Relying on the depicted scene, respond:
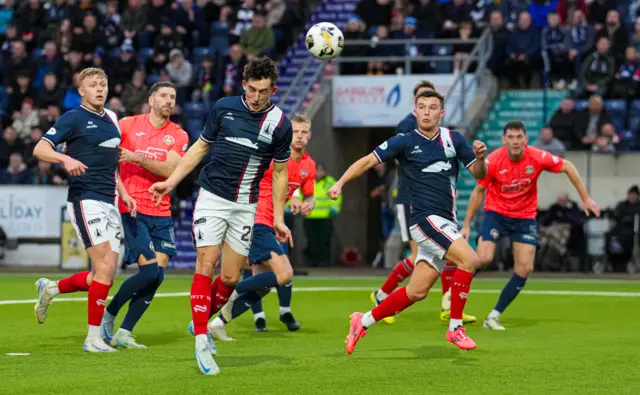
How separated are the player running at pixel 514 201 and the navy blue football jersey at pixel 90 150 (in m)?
4.51

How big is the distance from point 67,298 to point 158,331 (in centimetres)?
469

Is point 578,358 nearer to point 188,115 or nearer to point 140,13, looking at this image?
point 188,115

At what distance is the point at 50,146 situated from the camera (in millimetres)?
11305

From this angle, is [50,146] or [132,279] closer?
[50,146]

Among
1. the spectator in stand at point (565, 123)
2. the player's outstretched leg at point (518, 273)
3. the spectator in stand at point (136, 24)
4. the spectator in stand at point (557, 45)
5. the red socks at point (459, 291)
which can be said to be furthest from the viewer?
the spectator in stand at point (136, 24)

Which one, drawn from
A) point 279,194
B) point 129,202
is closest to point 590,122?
point 129,202

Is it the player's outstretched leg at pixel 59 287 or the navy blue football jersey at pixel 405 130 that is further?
the navy blue football jersey at pixel 405 130

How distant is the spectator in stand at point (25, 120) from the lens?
1147 inches

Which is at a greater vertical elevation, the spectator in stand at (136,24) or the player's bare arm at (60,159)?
the spectator in stand at (136,24)

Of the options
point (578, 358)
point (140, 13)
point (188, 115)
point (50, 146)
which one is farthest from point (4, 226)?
point (578, 358)

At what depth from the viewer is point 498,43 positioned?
88.1ft

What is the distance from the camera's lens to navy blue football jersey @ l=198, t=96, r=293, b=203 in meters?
10.5

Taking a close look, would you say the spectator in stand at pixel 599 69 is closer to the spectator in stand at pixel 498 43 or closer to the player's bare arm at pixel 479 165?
the spectator in stand at pixel 498 43

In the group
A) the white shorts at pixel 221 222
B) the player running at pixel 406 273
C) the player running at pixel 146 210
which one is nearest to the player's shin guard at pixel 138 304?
the player running at pixel 146 210
